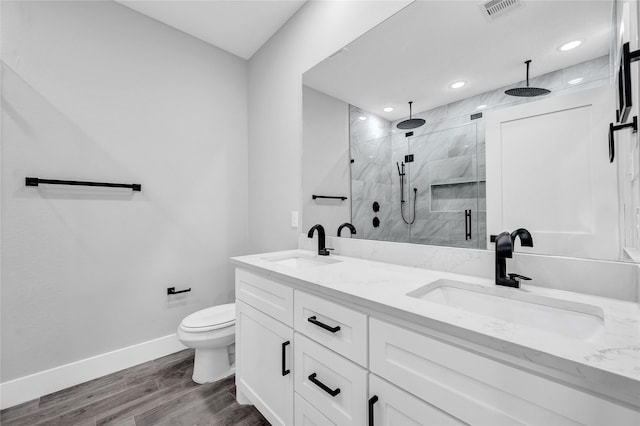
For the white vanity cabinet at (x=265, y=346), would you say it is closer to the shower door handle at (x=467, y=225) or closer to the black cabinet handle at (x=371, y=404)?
the black cabinet handle at (x=371, y=404)

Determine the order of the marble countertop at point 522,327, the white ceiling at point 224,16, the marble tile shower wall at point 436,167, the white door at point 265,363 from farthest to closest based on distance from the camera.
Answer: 1. the white ceiling at point 224,16
2. the white door at point 265,363
3. the marble tile shower wall at point 436,167
4. the marble countertop at point 522,327

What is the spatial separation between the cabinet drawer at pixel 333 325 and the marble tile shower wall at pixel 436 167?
0.59 m

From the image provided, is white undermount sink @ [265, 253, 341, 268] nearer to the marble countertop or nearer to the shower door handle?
the marble countertop

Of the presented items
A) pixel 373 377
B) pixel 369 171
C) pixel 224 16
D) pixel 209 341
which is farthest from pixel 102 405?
pixel 224 16

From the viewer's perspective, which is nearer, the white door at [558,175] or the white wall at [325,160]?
the white door at [558,175]

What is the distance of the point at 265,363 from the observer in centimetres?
133

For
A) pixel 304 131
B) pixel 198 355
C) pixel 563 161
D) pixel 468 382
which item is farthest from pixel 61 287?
pixel 563 161

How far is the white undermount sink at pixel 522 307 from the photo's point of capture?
0.76 metres

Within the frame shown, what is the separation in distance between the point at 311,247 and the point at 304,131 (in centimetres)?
84

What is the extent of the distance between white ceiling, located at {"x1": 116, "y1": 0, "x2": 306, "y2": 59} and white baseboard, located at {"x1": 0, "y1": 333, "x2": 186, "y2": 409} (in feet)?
8.35

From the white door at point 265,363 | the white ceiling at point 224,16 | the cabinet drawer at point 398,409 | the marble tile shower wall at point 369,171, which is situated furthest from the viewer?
the white ceiling at point 224,16

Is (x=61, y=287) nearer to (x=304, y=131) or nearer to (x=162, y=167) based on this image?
(x=162, y=167)

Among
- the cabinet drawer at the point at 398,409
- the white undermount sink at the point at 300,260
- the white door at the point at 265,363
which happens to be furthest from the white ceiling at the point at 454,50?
the white door at the point at 265,363

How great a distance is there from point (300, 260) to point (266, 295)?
455 millimetres
